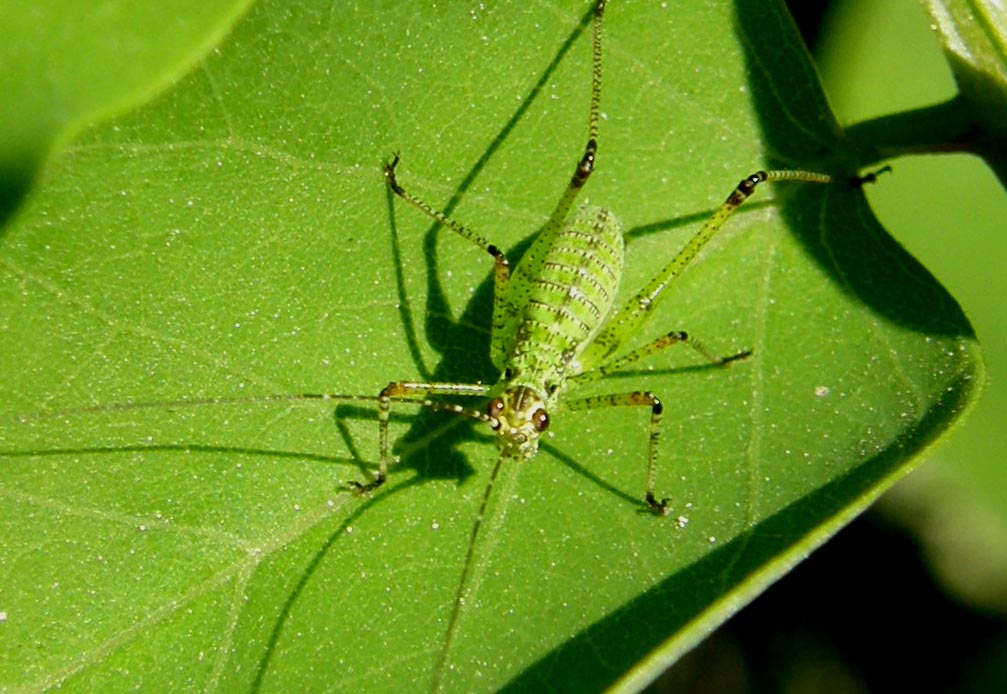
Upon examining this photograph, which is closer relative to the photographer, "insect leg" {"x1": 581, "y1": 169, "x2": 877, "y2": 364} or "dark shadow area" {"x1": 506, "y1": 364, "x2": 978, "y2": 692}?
"dark shadow area" {"x1": 506, "y1": 364, "x2": 978, "y2": 692}

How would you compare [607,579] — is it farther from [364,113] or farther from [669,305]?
[364,113]

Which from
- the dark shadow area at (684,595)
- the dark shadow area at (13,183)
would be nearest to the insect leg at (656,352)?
the dark shadow area at (684,595)

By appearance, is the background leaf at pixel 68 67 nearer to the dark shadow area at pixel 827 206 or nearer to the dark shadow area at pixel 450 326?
the dark shadow area at pixel 450 326

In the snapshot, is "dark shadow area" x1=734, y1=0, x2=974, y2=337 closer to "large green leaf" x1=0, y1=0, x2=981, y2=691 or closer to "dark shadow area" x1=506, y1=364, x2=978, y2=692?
"large green leaf" x1=0, y1=0, x2=981, y2=691

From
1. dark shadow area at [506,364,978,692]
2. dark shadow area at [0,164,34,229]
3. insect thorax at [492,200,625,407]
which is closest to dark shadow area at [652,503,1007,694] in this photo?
insect thorax at [492,200,625,407]

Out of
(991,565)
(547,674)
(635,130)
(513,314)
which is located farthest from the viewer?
(991,565)

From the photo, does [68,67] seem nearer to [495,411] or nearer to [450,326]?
[450,326]

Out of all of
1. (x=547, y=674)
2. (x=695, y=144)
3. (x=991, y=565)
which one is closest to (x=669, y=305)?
(x=695, y=144)
